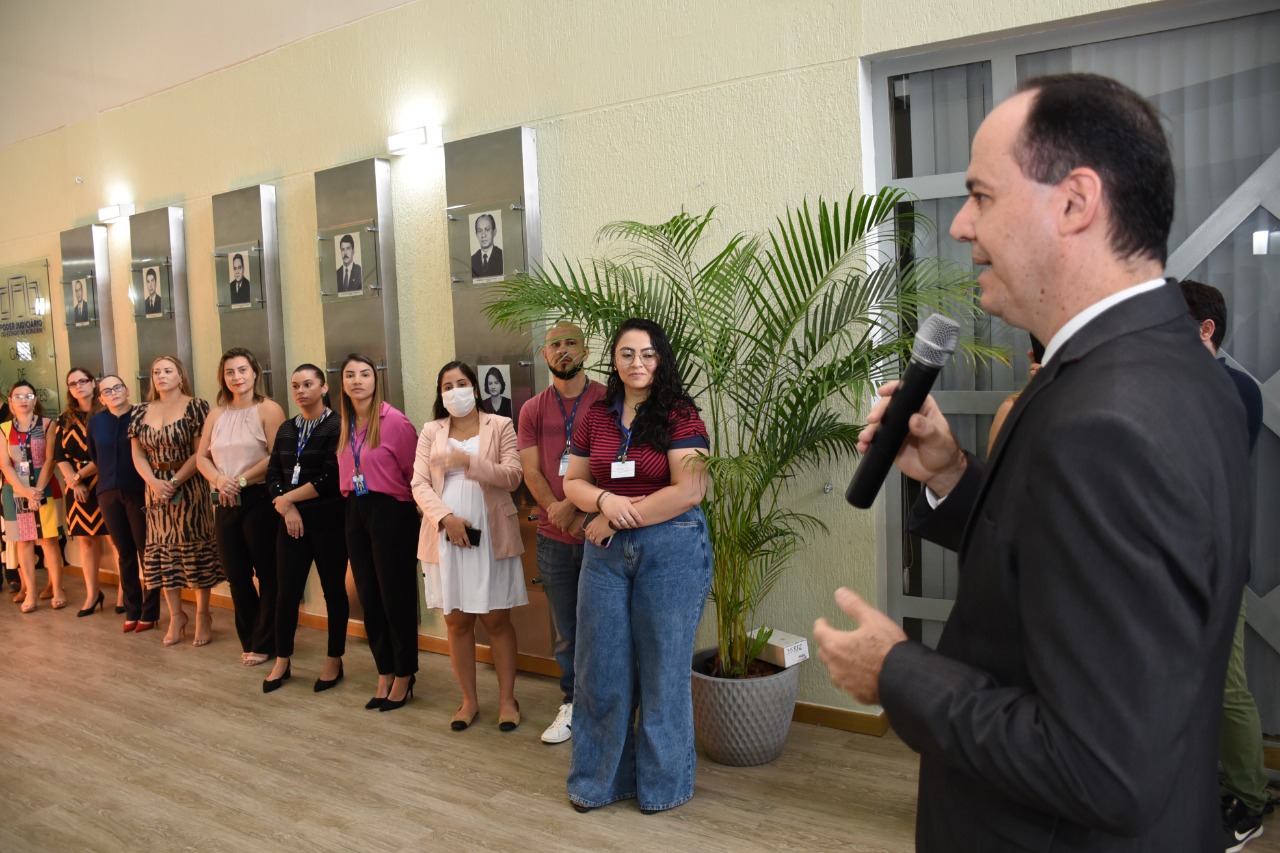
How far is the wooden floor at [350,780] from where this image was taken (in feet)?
11.1

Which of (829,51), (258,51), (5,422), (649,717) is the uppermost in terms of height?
(258,51)

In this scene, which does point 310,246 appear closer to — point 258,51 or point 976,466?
point 258,51

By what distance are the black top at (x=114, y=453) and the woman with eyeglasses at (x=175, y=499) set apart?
1.20ft

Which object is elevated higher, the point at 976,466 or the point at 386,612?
the point at 976,466

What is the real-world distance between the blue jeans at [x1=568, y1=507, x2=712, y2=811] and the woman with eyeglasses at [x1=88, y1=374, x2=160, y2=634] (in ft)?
14.1

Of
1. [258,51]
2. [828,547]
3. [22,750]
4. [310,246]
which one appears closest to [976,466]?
[828,547]

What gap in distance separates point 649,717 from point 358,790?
51.0 inches

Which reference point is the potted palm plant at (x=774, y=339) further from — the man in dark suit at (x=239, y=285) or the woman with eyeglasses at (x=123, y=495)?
the woman with eyeglasses at (x=123, y=495)

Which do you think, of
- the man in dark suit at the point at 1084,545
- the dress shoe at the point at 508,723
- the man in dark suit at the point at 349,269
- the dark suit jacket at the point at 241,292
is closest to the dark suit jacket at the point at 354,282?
the man in dark suit at the point at 349,269

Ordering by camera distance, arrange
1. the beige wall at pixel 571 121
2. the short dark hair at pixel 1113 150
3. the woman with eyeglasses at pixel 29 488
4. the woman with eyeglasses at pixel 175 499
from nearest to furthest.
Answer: the short dark hair at pixel 1113 150 → the beige wall at pixel 571 121 → the woman with eyeglasses at pixel 175 499 → the woman with eyeglasses at pixel 29 488

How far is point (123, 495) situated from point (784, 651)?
16.3ft

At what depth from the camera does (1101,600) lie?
2.86ft

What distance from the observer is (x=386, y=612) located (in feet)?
15.4

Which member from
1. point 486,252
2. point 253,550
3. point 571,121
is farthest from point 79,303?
point 571,121
